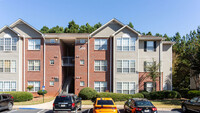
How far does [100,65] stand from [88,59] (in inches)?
79.1

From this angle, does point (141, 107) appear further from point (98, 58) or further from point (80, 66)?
point (80, 66)

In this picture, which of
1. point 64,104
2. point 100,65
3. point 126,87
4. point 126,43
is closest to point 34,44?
point 100,65

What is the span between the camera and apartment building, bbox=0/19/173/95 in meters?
25.0

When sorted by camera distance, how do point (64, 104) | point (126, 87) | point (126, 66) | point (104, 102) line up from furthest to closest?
point (126, 66), point (126, 87), point (64, 104), point (104, 102)

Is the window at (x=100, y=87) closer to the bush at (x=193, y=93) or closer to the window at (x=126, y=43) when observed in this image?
the window at (x=126, y=43)

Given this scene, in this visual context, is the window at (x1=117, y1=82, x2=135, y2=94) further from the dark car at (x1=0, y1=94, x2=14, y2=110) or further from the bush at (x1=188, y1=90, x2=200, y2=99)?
the dark car at (x1=0, y1=94, x2=14, y2=110)

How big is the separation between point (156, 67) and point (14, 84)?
68.2 feet

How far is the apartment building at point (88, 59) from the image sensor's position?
25.0 m

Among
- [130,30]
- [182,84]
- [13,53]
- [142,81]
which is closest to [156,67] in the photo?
[142,81]

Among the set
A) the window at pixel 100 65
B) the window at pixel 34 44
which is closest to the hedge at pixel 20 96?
the window at pixel 34 44

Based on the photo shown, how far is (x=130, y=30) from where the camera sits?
991 inches

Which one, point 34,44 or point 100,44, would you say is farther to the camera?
point 34,44

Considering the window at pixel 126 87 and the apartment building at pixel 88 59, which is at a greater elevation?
the apartment building at pixel 88 59

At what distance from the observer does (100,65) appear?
25750mm
